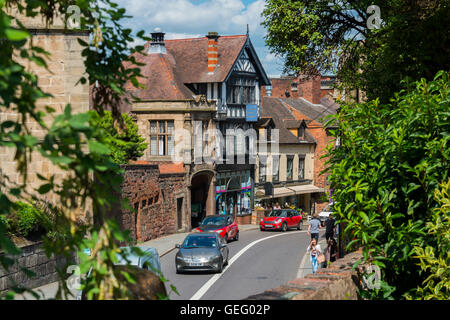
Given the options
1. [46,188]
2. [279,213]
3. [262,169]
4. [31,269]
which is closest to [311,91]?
[262,169]

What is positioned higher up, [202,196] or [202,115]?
[202,115]

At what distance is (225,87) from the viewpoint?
1720 inches

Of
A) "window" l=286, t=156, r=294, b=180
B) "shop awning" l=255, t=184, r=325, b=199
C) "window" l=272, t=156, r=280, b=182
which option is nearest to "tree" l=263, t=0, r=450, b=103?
"shop awning" l=255, t=184, r=325, b=199

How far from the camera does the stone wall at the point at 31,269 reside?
697 inches

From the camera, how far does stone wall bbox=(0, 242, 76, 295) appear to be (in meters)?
17.7

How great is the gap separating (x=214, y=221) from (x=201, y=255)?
1065 cm

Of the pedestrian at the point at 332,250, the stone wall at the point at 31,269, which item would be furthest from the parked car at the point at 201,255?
the stone wall at the point at 31,269

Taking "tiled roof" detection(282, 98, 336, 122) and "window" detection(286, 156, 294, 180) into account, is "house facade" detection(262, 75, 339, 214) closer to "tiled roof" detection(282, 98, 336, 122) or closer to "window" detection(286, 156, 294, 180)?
"tiled roof" detection(282, 98, 336, 122)

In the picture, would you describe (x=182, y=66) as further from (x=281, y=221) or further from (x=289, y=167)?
(x=289, y=167)

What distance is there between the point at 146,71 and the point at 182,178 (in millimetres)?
8776

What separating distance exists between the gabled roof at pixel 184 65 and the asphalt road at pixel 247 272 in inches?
470

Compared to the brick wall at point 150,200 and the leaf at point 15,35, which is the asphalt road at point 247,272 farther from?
the leaf at point 15,35

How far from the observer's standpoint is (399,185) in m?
9.02
